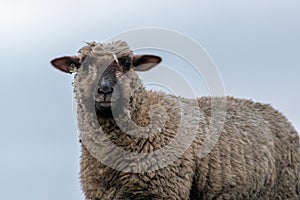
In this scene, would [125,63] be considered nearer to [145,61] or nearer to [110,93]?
[145,61]

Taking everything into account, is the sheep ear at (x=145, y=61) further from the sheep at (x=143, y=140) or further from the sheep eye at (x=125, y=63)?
the sheep eye at (x=125, y=63)

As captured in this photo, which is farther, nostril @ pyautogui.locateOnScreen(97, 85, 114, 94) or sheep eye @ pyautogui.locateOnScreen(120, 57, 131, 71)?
sheep eye @ pyautogui.locateOnScreen(120, 57, 131, 71)

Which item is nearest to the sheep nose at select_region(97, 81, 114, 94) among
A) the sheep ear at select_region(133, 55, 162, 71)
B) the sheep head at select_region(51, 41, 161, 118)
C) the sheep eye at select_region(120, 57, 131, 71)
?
the sheep head at select_region(51, 41, 161, 118)

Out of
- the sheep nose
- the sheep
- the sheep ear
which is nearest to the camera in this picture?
the sheep nose

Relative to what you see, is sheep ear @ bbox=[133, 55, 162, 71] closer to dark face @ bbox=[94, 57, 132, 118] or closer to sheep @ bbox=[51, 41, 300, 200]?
sheep @ bbox=[51, 41, 300, 200]

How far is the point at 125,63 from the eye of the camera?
14.0 meters

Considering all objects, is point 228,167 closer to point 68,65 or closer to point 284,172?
point 284,172

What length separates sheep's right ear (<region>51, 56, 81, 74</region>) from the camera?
1439 cm

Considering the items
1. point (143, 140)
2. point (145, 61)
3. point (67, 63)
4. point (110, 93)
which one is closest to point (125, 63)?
point (145, 61)

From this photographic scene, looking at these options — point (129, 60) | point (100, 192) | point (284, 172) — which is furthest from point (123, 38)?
point (284, 172)

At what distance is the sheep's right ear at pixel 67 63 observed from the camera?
14.4m

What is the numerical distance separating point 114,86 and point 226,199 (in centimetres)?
283

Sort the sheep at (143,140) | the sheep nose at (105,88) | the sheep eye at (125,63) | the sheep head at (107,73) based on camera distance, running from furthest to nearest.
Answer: the sheep eye at (125,63), the sheep at (143,140), the sheep head at (107,73), the sheep nose at (105,88)

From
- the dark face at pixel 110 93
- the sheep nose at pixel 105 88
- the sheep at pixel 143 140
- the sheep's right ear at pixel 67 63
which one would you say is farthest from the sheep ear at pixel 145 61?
the sheep nose at pixel 105 88
